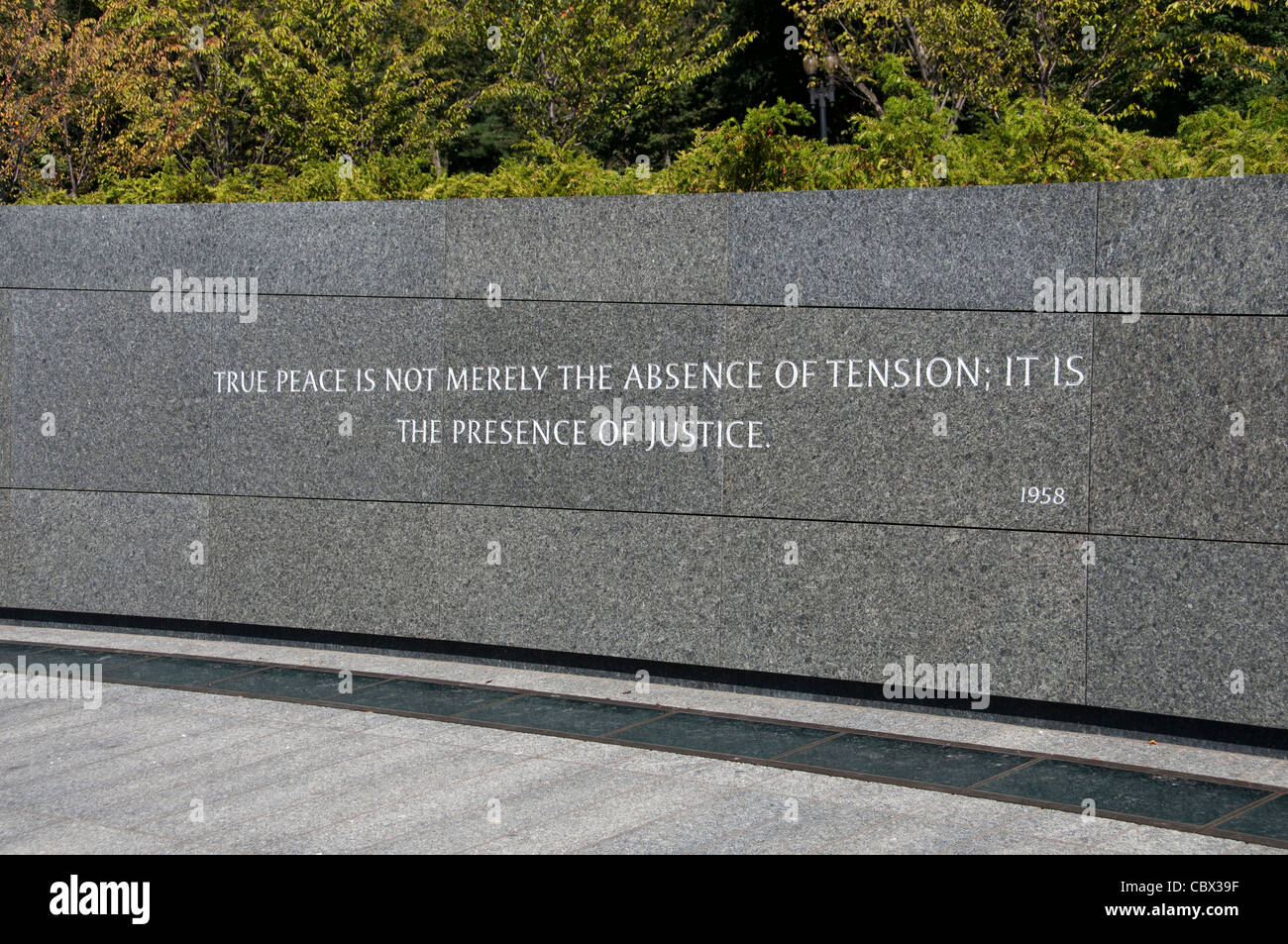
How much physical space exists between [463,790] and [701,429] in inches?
114

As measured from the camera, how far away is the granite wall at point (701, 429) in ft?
22.6

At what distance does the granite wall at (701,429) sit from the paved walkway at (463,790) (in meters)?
0.63

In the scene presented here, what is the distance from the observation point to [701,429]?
8.20 metres

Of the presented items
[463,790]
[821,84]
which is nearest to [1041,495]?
[463,790]

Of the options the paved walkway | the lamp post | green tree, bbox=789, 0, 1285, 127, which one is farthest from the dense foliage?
the paved walkway

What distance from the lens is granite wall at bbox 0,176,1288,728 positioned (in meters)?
6.88

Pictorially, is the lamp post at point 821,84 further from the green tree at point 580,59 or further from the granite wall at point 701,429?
the granite wall at point 701,429

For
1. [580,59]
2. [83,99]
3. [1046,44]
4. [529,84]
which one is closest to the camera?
[1046,44]

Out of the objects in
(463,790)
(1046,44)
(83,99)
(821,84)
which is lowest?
(463,790)

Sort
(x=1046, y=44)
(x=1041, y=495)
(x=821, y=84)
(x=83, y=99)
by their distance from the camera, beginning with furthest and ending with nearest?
(x=821, y=84)
(x=83, y=99)
(x=1046, y=44)
(x=1041, y=495)

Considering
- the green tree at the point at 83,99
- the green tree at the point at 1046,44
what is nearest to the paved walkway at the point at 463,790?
the green tree at the point at 83,99

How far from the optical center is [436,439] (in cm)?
893

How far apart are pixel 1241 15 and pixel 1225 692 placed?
1020 inches

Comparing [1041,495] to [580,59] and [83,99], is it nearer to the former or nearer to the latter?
[83,99]
